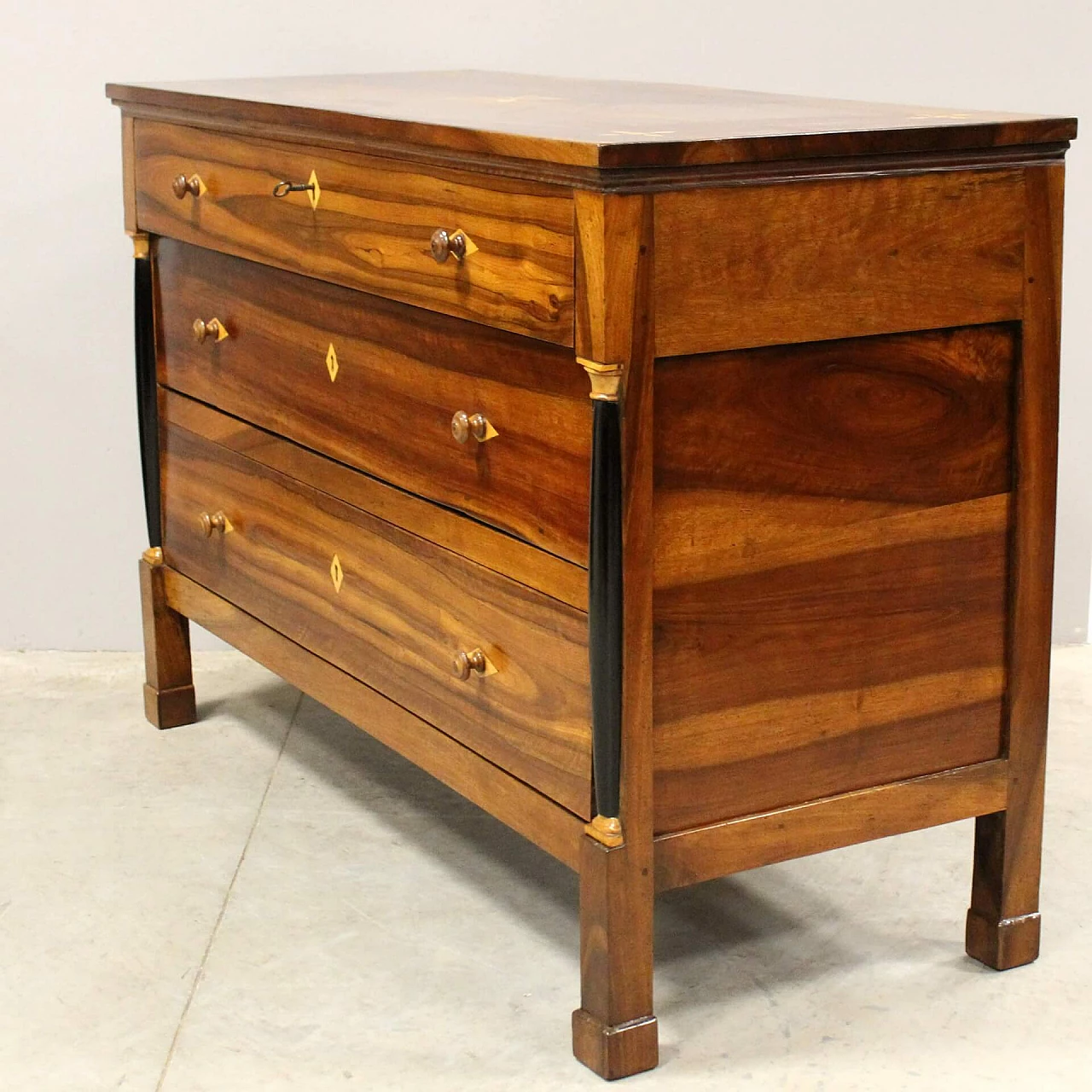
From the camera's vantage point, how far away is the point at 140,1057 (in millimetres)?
2137

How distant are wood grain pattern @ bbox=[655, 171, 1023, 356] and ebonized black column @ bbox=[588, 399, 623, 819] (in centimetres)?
11

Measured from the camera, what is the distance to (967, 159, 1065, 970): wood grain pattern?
83.0 inches

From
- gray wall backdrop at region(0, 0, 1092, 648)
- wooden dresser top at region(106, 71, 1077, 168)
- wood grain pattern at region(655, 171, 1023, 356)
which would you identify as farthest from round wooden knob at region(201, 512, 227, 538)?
wood grain pattern at region(655, 171, 1023, 356)

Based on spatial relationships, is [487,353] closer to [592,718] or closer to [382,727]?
[592,718]

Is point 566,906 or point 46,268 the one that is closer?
point 566,906

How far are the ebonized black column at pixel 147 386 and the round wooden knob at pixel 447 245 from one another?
106 cm

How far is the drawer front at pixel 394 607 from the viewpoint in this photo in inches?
82.3

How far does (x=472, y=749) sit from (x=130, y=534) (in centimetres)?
155

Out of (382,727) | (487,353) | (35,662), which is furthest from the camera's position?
(35,662)

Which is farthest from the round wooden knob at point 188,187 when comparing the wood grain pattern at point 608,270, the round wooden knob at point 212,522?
the wood grain pattern at point 608,270

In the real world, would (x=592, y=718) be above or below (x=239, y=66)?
below

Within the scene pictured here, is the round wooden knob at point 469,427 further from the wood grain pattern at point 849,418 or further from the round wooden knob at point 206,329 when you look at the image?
the round wooden knob at point 206,329

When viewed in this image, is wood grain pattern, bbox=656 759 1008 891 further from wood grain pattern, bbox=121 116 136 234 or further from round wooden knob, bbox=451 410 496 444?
wood grain pattern, bbox=121 116 136 234

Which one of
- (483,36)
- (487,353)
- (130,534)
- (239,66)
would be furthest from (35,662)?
(487,353)
